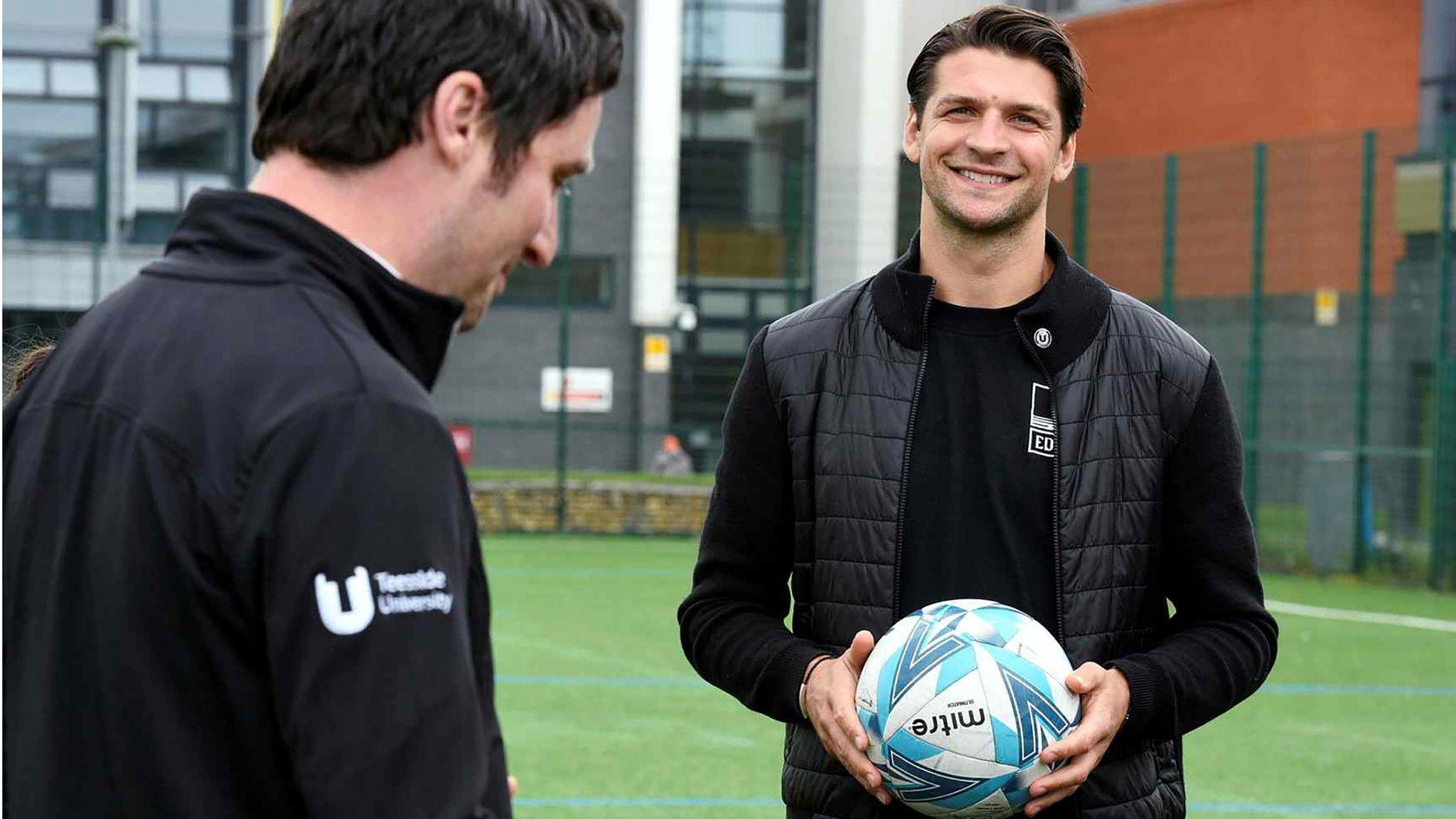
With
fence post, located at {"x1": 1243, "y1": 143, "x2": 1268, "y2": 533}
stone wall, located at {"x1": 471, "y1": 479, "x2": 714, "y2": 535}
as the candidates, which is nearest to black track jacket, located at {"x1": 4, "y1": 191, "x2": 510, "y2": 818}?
fence post, located at {"x1": 1243, "y1": 143, "x2": 1268, "y2": 533}

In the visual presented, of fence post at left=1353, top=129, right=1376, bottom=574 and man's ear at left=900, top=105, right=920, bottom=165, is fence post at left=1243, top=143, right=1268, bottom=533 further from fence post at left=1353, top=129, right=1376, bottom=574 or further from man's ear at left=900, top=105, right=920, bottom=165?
man's ear at left=900, top=105, right=920, bottom=165

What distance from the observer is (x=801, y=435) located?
3254mm

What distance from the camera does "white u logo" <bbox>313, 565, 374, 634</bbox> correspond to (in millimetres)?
1552

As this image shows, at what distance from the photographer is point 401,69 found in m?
1.71

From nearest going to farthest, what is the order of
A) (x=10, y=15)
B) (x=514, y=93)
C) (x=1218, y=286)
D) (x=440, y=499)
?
(x=440, y=499) < (x=514, y=93) < (x=1218, y=286) < (x=10, y=15)

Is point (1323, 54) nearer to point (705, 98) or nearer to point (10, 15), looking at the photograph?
point (705, 98)

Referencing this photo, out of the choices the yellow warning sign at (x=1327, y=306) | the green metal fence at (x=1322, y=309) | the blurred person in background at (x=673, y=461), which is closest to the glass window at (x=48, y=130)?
the blurred person in background at (x=673, y=461)

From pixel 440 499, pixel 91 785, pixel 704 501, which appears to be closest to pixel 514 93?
pixel 440 499

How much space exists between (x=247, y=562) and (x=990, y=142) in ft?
Answer: 6.22

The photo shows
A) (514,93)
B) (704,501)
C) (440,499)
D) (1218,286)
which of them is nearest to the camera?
(440,499)

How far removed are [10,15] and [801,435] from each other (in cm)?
2793

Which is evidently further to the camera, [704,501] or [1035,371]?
[704,501]

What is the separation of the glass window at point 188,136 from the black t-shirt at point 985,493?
2653 cm

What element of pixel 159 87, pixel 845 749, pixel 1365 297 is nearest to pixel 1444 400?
pixel 1365 297
